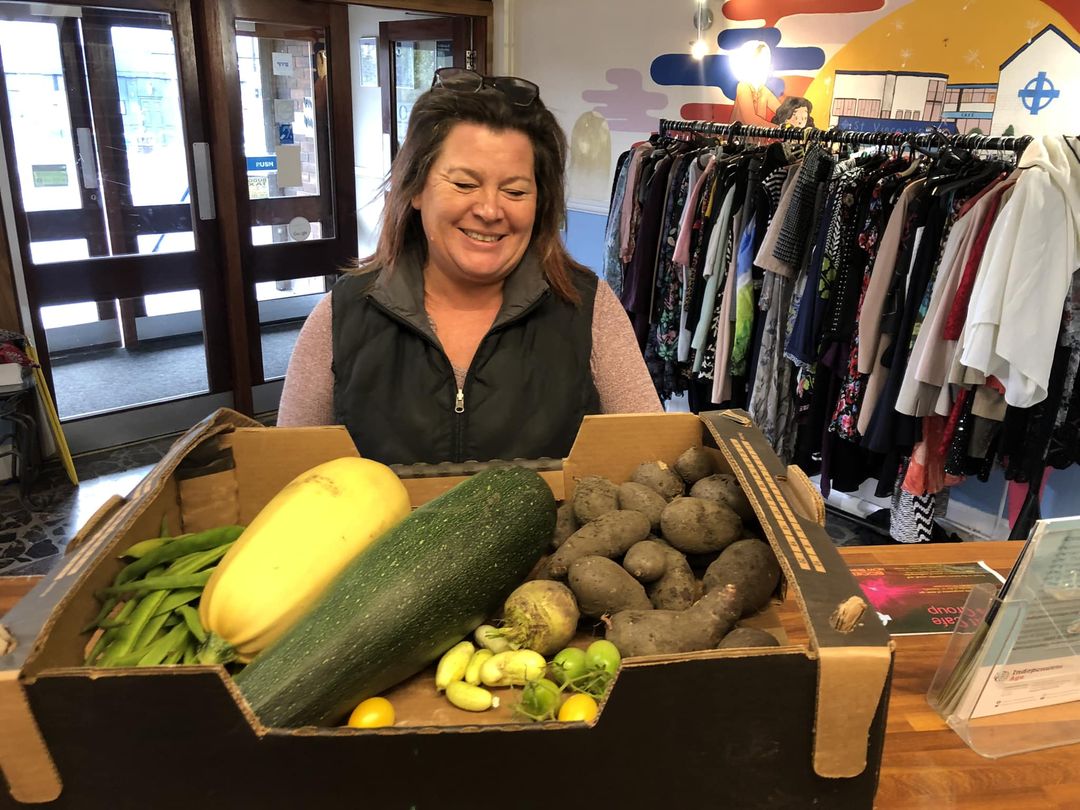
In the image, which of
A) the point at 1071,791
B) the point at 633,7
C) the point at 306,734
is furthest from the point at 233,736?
the point at 633,7

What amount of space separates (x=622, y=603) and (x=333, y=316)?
0.83m

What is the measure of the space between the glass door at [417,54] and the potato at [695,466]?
12.6ft

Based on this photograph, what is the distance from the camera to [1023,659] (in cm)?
89

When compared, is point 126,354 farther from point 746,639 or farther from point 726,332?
point 746,639

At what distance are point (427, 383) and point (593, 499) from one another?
534mm

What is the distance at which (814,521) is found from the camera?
30.6 inches

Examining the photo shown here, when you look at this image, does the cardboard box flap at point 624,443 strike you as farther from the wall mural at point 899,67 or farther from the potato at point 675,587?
the wall mural at point 899,67

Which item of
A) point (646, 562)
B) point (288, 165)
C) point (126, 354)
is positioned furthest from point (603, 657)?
point (126, 354)

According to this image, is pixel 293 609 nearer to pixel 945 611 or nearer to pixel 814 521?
pixel 814 521

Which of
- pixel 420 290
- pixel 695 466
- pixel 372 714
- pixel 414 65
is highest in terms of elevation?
pixel 414 65

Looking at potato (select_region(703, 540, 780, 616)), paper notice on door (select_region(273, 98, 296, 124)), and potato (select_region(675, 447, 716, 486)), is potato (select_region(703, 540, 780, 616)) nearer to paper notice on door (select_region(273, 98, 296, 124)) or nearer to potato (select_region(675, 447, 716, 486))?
potato (select_region(675, 447, 716, 486))

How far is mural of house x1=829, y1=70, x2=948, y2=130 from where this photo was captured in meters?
2.86

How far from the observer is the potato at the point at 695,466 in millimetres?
1037

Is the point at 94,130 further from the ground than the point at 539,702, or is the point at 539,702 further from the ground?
the point at 94,130
